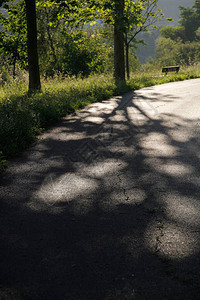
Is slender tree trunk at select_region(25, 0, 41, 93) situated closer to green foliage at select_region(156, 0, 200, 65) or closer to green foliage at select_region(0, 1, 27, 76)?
green foliage at select_region(0, 1, 27, 76)

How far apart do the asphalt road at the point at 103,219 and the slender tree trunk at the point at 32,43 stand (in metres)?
6.46

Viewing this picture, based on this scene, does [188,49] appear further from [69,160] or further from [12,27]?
[69,160]

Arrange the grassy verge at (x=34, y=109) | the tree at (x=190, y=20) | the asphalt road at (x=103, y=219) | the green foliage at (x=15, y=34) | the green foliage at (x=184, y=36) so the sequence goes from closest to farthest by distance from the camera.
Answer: the asphalt road at (x=103, y=219) → the grassy verge at (x=34, y=109) → the green foliage at (x=15, y=34) → the green foliage at (x=184, y=36) → the tree at (x=190, y=20)

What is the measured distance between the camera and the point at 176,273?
268 centimetres

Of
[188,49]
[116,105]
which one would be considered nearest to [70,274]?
[116,105]

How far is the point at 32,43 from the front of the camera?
12.3 meters

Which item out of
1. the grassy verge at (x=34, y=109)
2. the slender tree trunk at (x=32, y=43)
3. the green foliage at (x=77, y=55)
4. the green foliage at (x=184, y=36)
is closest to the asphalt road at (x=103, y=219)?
the grassy verge at (x=34, y=109)

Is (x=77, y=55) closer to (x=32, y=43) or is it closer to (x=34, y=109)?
(x=32, y=43)

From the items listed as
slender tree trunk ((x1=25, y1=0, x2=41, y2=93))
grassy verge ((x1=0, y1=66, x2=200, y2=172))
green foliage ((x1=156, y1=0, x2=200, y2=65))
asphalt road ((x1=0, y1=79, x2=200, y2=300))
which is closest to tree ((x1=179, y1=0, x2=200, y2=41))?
green foliage ((x1=156, y1=0, x2=200, y2=65))

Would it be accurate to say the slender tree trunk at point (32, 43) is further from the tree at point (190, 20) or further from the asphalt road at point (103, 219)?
the tree at point (190, 20)

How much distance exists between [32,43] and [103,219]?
10256 mm

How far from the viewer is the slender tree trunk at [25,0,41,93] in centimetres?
1214

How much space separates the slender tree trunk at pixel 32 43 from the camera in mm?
12141

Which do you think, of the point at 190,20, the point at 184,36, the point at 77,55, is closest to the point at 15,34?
the point at 77,55
